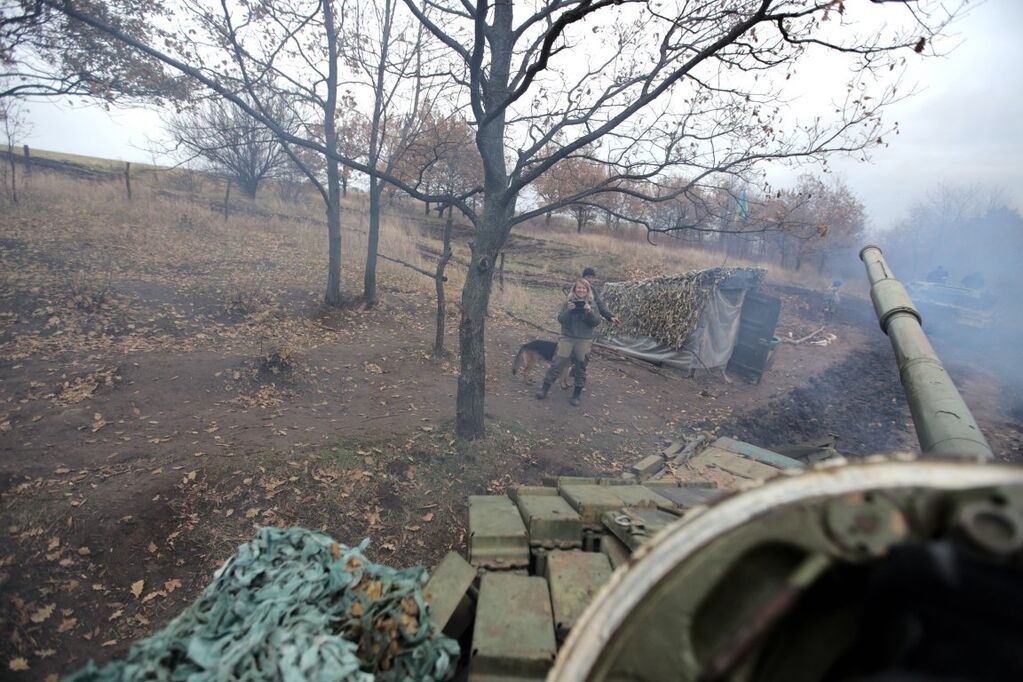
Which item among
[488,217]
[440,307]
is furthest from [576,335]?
[488,217]

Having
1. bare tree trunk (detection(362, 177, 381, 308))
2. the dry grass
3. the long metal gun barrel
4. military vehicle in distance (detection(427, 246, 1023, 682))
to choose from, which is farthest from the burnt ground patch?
military vehicle in distance (detection(427, 246, 1023, 682))

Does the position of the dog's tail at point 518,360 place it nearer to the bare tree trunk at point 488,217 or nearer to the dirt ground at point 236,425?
the dirt ground at point 236,425

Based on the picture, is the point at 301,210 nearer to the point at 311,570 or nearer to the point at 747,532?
the point at 311,570

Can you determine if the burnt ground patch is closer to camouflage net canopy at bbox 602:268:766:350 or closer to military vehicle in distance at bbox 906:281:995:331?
camouflage net canopy at bbox 602:268:766:350

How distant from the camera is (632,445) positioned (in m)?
7.75

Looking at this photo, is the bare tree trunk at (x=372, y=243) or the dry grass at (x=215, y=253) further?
the dry grass at (x=215, y=253)

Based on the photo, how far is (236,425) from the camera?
642cm

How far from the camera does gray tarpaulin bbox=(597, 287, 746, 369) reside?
38.5 ft

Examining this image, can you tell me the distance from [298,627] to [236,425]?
199 inches

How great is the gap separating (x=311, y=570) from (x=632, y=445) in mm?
6027

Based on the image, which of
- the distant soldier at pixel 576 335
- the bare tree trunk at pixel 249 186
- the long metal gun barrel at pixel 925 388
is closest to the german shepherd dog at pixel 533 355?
the distant soldier at pixel 576 335

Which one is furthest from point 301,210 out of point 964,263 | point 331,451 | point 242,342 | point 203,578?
point 964,263

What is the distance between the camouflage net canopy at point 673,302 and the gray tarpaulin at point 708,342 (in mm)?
160

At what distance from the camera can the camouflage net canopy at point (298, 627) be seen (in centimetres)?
197
